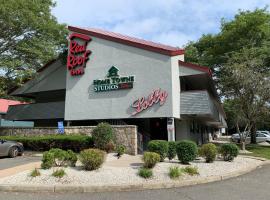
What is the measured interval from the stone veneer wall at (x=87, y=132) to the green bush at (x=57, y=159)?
7276 mm

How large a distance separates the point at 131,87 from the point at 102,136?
512 centimetres

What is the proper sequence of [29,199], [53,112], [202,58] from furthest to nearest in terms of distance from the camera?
1. [202,58]
2. [53,112]
3. [29,199]

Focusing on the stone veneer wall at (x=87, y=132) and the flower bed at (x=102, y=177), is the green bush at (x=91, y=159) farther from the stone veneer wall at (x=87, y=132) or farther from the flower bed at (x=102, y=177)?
the stone veneer wall at (x=87, y=132)

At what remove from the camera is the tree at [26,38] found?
25594 millimetres

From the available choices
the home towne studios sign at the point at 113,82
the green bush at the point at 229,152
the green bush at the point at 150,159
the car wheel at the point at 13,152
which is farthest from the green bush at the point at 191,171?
the home towne studios sign at the point at 113,82

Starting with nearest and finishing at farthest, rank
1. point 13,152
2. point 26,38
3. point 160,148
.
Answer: point 160,148
point 13,152
point 26,38

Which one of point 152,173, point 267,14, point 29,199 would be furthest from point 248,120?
point 29,199

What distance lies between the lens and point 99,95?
2434cm

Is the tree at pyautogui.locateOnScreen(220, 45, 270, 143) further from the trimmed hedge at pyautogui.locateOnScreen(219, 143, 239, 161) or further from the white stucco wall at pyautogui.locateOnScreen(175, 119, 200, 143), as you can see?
the trimmed hedge at pyautogui.locateOnScreen(219, 143, 239, 161)

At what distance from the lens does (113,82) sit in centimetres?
2386

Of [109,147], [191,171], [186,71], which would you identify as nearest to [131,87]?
[186,71]

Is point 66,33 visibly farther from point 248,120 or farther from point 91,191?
point 91,191

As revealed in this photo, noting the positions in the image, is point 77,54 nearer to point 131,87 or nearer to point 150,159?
point 131,87

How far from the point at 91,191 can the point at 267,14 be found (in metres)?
31.0
